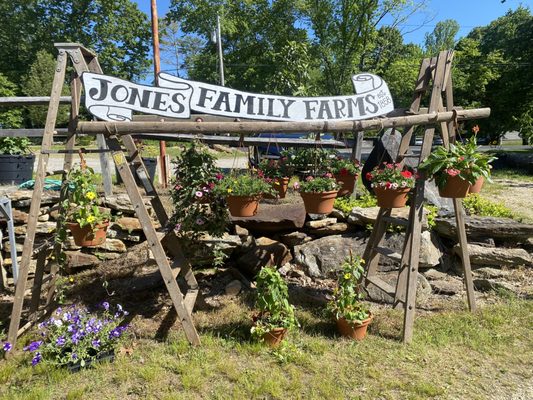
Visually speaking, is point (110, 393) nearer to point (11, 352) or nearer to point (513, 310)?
point (11, 352)

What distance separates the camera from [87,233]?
327cm

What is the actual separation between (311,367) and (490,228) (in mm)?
3357

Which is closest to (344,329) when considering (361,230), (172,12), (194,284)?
(194,284)

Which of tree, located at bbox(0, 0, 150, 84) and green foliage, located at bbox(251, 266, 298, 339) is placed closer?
green foliage, located at bbox(251, 266, 298, 339)

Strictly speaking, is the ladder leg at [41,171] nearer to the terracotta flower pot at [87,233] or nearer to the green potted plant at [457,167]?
the terracotta flower pot at [87,233]

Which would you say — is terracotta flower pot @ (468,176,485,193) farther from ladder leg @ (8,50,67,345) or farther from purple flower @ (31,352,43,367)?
purple flower @ (31,352,43,367)

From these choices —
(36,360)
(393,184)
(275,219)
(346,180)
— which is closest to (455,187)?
(393,184)

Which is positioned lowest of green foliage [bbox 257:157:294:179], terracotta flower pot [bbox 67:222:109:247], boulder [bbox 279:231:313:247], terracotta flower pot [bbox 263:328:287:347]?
terracotta flower pot [bbox 263:328:287:347]

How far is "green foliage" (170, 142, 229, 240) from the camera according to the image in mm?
3621

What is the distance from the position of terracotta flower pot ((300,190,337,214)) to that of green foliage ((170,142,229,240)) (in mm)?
858

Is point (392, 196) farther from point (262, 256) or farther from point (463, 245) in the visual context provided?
point (262, 256)

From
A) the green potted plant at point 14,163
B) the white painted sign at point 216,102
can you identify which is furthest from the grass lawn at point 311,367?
the green potted plant at point 14,163

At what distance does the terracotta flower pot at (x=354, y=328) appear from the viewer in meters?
3.47

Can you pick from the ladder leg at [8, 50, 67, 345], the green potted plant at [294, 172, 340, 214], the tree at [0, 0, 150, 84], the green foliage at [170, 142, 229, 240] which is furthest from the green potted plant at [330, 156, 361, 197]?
the tree at [0, 0, 150, 84]
